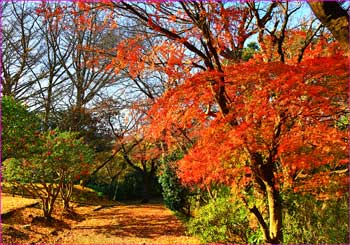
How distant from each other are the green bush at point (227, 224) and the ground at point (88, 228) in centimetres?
114

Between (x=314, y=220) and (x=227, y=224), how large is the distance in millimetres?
1981

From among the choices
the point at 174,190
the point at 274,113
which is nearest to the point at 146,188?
the point at 174,190

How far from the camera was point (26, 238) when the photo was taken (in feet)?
25.2

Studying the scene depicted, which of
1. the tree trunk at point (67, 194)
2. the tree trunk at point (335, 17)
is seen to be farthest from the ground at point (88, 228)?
the tree trunk at point (335, 17)

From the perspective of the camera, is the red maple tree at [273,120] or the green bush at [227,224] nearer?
the red maple tree at [273,120]

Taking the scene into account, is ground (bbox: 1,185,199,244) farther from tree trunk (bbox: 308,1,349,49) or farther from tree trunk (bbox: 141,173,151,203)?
tree trunk (bbox: 308,1,349,49)

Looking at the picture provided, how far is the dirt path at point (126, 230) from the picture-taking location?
845 cm

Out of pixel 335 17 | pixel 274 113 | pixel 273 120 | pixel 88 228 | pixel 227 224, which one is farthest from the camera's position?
Result: pixel 88 228

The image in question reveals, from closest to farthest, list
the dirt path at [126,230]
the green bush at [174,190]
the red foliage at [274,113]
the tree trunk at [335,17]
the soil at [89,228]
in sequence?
1. the tree trunk at [335,17]
2. the red foliage at [274,113]
3. the soil at [89,228]
4. the dirt path at [126,230]
5. the green bush at [174,190]

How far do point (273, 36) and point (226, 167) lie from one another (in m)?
2.64

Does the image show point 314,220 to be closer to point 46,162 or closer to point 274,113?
point 274,113

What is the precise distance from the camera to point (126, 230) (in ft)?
31.9

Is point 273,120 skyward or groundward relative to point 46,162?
skyward

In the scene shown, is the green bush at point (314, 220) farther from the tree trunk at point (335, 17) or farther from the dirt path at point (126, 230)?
the tree trunk at point (335, 17)
